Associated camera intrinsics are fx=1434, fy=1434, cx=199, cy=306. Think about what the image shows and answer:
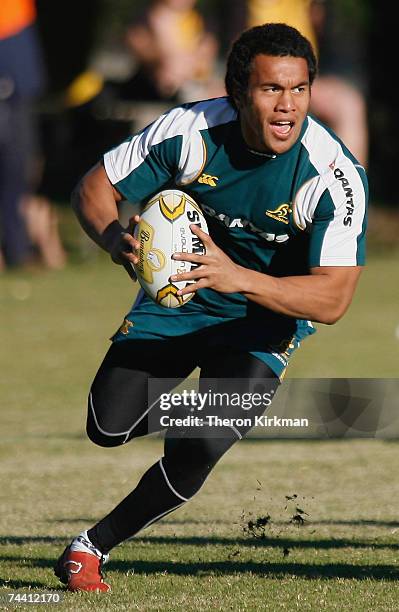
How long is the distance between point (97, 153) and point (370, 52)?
17.9 feet

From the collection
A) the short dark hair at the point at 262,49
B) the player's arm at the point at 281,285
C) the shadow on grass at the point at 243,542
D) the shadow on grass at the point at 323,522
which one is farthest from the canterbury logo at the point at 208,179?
the shadow on grass at the point at 323,522

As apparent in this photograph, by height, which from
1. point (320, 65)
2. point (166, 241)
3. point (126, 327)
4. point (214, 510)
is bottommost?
point (320, 65)

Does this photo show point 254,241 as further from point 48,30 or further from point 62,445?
point 48,30

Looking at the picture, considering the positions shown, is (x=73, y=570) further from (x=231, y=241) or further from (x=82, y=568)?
(x=231, y=241)

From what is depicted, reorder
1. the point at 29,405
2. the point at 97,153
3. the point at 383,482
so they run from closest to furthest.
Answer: the point at 383,482
the point at 29,405
the point at 97,153

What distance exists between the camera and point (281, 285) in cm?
532

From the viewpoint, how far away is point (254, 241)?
5.90 m

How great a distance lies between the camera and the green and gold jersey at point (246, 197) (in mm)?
5578

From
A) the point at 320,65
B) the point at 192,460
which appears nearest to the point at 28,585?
the point at 192,460

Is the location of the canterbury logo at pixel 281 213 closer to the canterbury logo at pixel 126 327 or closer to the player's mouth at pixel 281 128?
the player's mouth at pixel 281 128

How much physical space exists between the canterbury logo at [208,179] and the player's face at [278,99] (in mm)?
293

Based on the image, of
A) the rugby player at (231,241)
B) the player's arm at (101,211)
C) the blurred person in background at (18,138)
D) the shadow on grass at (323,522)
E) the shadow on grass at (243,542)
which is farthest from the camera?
the blurred person in background at (18,138)

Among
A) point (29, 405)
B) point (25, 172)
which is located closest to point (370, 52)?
point (25, 172)

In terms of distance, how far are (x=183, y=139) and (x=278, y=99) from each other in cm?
51
